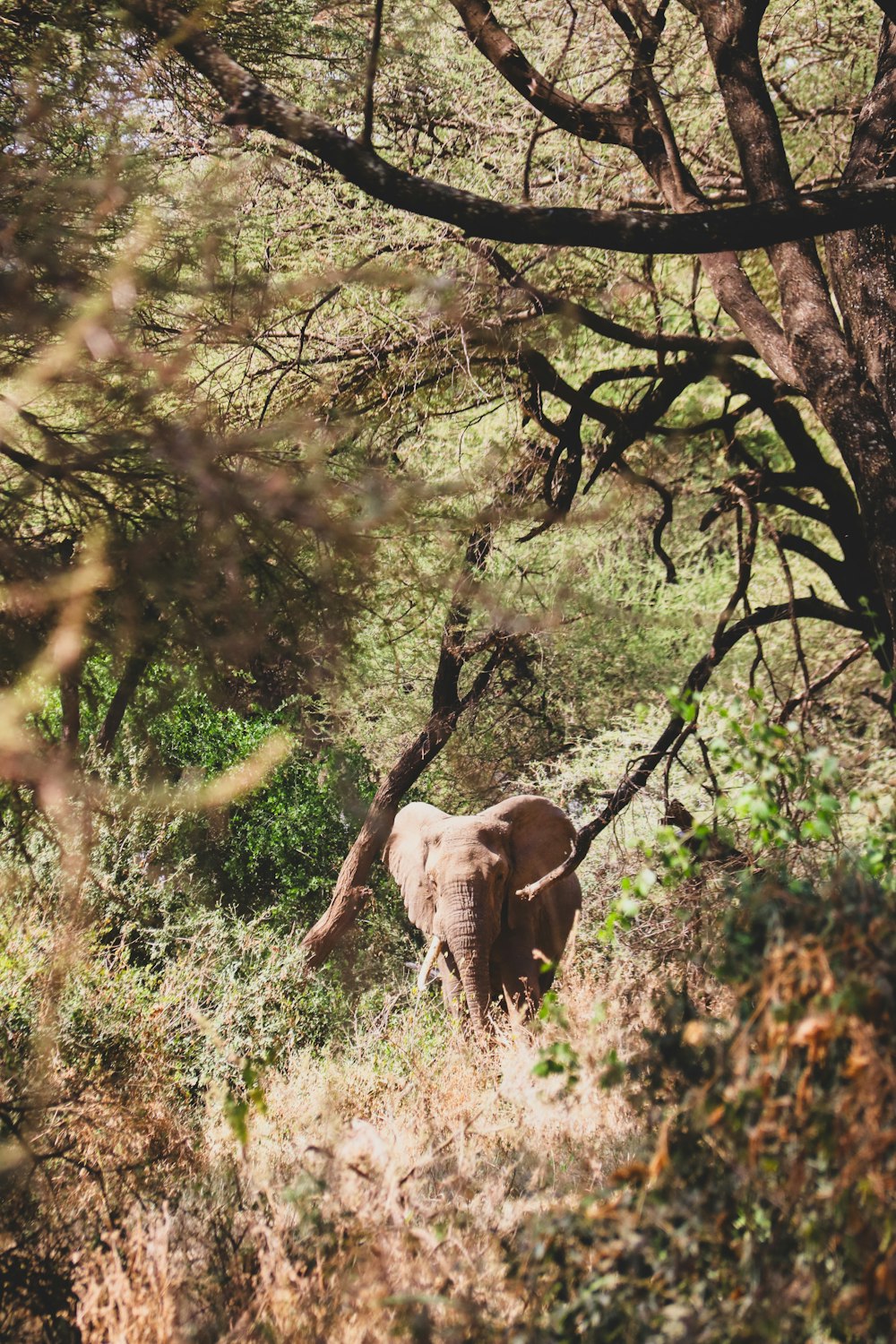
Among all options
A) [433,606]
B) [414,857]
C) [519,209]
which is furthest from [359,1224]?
[414,857]

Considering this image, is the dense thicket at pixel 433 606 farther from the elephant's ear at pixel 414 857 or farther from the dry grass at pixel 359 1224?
the elephant's ear at pixel 414 857

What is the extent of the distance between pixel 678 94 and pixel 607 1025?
5887 mm

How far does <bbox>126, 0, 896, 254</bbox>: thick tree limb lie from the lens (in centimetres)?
411

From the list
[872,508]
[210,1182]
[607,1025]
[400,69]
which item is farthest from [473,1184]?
[400,69]

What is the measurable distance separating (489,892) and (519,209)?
6.57 meters

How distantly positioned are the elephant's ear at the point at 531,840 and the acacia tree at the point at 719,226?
2.80 meters

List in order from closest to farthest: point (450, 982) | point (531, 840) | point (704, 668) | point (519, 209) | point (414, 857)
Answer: point (519, 209), point (704, 668), point (450, 982), point (531, 840), point (414, 857)

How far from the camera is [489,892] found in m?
9.80

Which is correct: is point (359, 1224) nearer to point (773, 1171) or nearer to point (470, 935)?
point (773, 1171)

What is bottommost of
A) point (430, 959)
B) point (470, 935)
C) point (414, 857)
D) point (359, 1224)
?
point (430, 959)

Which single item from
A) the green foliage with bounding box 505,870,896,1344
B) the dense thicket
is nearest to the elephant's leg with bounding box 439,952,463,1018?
the dense thicket

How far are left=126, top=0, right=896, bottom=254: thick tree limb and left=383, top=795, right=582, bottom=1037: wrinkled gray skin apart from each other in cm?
632

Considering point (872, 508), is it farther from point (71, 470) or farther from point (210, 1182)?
point (210, 1182)

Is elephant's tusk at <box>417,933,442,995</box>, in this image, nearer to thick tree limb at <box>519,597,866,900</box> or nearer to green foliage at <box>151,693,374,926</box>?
thick tree limb at <box>519,597,866,900</box>
